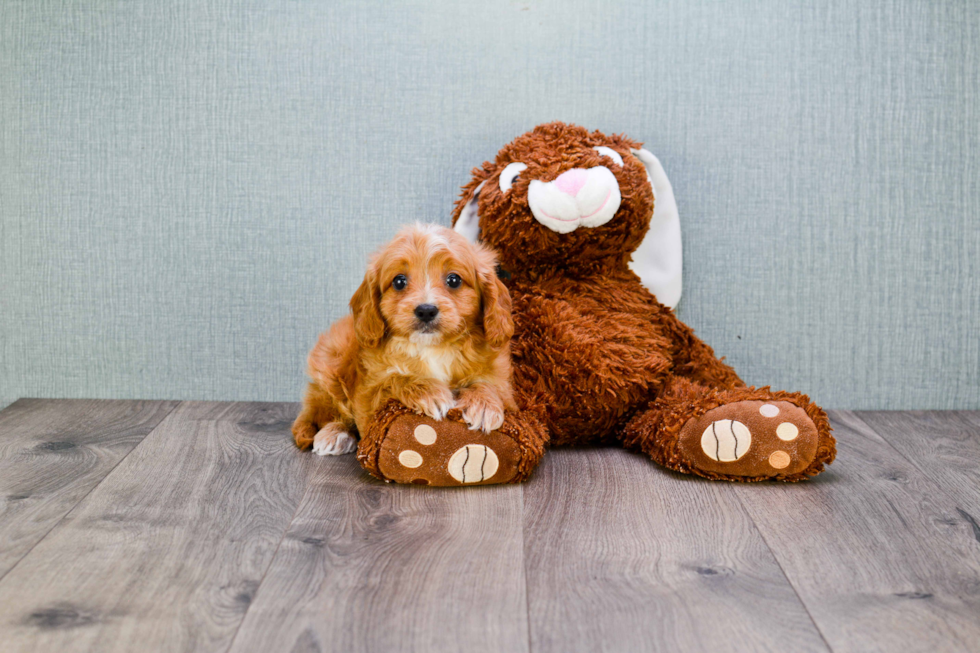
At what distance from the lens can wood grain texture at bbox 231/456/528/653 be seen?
109 centimetres

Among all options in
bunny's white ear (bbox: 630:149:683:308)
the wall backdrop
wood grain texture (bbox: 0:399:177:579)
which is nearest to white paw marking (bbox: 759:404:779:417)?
bunny's white ear (bbox: 630:149:683:308)

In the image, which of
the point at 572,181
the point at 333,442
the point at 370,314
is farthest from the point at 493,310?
the point at 333,442

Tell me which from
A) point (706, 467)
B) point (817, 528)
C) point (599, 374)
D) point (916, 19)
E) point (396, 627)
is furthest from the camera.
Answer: point (916, 19)

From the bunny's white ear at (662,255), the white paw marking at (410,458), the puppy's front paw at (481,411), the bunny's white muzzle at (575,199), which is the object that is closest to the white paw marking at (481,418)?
the puppy's front paw at (481,411)

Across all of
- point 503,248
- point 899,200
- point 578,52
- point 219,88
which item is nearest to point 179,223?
point 219,88

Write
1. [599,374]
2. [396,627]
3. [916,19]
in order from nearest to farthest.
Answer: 1. [396,627]
2. [599,374]
3. [916,19]

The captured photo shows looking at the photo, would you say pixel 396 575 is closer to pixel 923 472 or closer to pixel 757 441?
pixel 757 441

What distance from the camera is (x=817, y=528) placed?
1.46m

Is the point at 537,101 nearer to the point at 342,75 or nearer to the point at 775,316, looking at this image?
the point at 342,75

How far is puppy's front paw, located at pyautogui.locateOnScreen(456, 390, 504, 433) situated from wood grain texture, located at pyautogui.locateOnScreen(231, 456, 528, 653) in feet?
0.43

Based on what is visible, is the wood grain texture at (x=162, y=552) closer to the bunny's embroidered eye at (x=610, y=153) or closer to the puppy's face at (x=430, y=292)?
the puppy's face at (x=430, y=292)

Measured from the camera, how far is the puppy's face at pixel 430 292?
159cm

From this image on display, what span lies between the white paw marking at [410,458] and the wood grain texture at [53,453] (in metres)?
0.63

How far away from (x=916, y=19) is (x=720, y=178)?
0.66 meters
